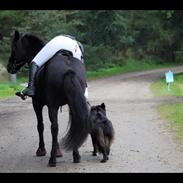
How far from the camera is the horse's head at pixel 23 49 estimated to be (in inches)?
400

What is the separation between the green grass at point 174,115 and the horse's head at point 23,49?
3585 mm

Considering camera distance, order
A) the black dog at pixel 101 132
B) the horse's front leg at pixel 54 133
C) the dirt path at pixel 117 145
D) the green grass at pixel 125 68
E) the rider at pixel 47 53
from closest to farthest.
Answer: the dirt path at pixel 117 145 < the horse's front leg at pixel 54 133 < the black dog at pixel 101 132 < the rider at pixel 47 53 < the green grass at pixel 125 68

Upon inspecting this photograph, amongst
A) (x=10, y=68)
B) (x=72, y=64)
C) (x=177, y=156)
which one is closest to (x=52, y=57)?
(x=72, y=64)

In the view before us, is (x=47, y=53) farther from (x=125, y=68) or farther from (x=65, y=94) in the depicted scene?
(x=125, y=68)

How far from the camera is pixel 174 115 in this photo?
16078 millimetres

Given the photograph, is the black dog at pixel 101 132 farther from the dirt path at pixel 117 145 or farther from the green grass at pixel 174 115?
the green grass at pixel 174 115

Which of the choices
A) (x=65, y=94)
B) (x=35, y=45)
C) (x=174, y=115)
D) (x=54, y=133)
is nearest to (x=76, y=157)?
→ (x=54, y=133)

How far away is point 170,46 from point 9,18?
23408 millimetres

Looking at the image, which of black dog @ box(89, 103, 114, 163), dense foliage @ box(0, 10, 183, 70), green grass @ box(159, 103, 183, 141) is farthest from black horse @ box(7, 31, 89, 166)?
dense foliage @ box(0, 10, 183, 70)

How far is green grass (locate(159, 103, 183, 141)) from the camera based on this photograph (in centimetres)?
1306

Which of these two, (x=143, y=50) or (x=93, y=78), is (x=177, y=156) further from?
(x=143, y=50)

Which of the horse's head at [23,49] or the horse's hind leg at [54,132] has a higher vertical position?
the horse's head at [23,49]

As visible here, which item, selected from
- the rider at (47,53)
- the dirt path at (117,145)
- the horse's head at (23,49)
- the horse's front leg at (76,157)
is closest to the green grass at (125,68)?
the dirt path at (117,145)

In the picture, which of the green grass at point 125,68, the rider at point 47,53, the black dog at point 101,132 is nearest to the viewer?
the black dog at point 101,132
